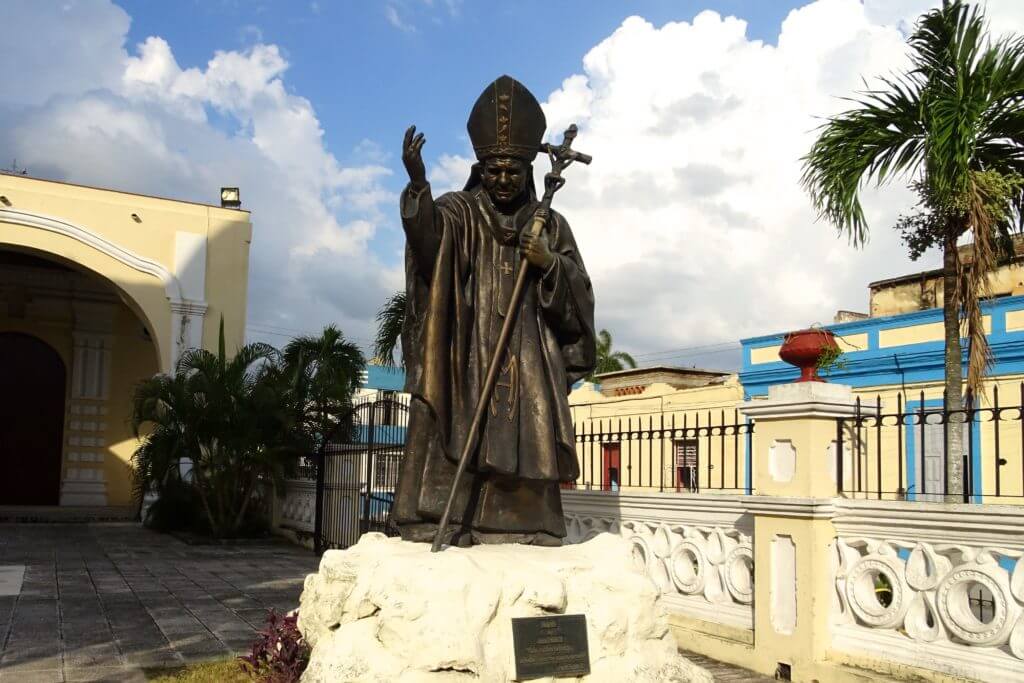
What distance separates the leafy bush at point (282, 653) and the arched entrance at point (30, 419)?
1767 cm

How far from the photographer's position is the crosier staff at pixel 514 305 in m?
4.02

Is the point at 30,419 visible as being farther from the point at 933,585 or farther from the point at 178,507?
the point at 933,585

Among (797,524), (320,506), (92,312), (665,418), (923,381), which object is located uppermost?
(92,312)

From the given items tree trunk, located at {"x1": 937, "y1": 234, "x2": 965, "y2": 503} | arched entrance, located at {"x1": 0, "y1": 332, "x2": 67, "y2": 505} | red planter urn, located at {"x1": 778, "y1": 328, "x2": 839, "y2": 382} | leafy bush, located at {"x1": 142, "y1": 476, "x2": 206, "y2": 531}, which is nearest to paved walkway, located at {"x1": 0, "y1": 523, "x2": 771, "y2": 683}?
leafy bush, located at {"x1": 142, "y1": 476, "x2": 206, "y2": 531}

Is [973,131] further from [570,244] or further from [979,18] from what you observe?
[570,244]

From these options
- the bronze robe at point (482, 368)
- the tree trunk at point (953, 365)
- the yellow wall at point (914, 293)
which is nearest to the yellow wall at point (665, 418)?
the yellow wall at point (914, 293)

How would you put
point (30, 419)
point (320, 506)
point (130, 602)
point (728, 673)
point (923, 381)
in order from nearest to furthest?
point (728, 673)
point (130, 602)
point (320, 506)
point (923, 381)
point (30, 419)

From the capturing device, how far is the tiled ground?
5926 millimetres

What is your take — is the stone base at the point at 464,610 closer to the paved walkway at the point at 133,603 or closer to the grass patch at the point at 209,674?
the grass patch at the point at 209,674

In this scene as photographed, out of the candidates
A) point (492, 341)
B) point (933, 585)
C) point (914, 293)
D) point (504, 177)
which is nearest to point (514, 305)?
point (492, 341)

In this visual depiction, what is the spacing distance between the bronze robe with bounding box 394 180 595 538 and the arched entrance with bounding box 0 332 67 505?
60.1ft

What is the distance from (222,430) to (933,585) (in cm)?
1101

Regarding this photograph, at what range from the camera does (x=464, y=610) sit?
11.7 feet

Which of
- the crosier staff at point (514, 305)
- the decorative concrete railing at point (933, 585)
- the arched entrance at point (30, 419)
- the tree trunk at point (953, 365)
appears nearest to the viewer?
the crosier staff at point (514, 305)
